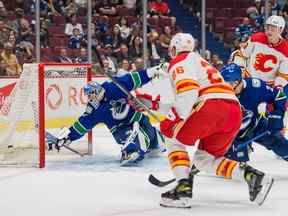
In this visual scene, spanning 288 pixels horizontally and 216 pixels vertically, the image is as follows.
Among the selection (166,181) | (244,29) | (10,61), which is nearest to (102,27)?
(10,61)

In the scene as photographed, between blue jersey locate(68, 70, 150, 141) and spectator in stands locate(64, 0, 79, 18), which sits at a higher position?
spectator in stands locate(64, 0, 79, 18)

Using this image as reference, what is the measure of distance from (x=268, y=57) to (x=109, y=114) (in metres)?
1.19

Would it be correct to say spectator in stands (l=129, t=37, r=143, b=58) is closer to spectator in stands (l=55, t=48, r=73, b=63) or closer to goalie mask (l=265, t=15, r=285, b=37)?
spectator in stands (l=55, t=48, r=73, b=63)

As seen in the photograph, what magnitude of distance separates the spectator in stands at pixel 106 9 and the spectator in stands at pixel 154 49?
656mm

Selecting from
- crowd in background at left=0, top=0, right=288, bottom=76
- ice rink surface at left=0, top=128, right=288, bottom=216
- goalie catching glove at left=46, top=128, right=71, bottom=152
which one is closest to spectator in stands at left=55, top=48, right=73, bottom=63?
crowd in background at left=0, top=0, right=288, bottom=76

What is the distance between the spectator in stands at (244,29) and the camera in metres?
9.41

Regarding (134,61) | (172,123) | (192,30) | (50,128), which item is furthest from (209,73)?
(192,30)

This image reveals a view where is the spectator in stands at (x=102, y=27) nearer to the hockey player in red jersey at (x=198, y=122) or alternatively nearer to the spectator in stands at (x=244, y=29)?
the spectator in stands at (x=244, y=29)

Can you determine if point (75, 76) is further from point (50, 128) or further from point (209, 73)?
point (209, 73)

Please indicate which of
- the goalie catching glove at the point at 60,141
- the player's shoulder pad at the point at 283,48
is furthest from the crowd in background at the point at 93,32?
the player's shoulder pad at the point at 283,48

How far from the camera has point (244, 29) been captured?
944 cm

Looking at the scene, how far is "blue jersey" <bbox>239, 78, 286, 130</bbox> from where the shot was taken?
4.14 m

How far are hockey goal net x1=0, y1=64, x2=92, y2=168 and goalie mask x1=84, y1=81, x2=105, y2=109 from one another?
0.98 ft

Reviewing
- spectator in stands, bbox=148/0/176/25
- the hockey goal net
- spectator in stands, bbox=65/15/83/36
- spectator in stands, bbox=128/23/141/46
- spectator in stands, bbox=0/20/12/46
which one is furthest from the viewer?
spectator in stands, bbox=148/0/176/25
